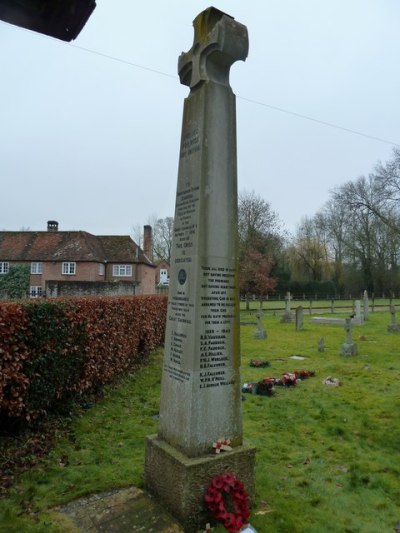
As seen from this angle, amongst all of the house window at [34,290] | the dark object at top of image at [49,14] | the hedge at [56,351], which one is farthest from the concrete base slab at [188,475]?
the house window at [34,290]

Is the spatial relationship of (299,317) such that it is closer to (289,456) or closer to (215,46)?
(289,456)

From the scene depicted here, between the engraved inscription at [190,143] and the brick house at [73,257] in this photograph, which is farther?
the brick house at [73,257]

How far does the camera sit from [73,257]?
40.1m

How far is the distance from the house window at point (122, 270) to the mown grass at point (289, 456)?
3269 cm

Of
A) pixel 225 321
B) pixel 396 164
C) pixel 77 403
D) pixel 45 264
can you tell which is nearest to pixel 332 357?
pixel 77 403

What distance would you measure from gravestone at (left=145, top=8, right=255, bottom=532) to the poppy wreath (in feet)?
0.29

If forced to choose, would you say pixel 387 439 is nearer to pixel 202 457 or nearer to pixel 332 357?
pixel 202 457

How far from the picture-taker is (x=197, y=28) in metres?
3.93

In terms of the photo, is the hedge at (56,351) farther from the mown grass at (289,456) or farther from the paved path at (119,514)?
the paved path at (119,514)

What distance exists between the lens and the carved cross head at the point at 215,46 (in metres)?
3.67

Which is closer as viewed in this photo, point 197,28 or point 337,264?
point 197,28

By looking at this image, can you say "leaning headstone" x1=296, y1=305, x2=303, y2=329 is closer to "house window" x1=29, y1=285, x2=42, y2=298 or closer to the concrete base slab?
the concrete base slab

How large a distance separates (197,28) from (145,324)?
7871mm

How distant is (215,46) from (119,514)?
4.43 metres
